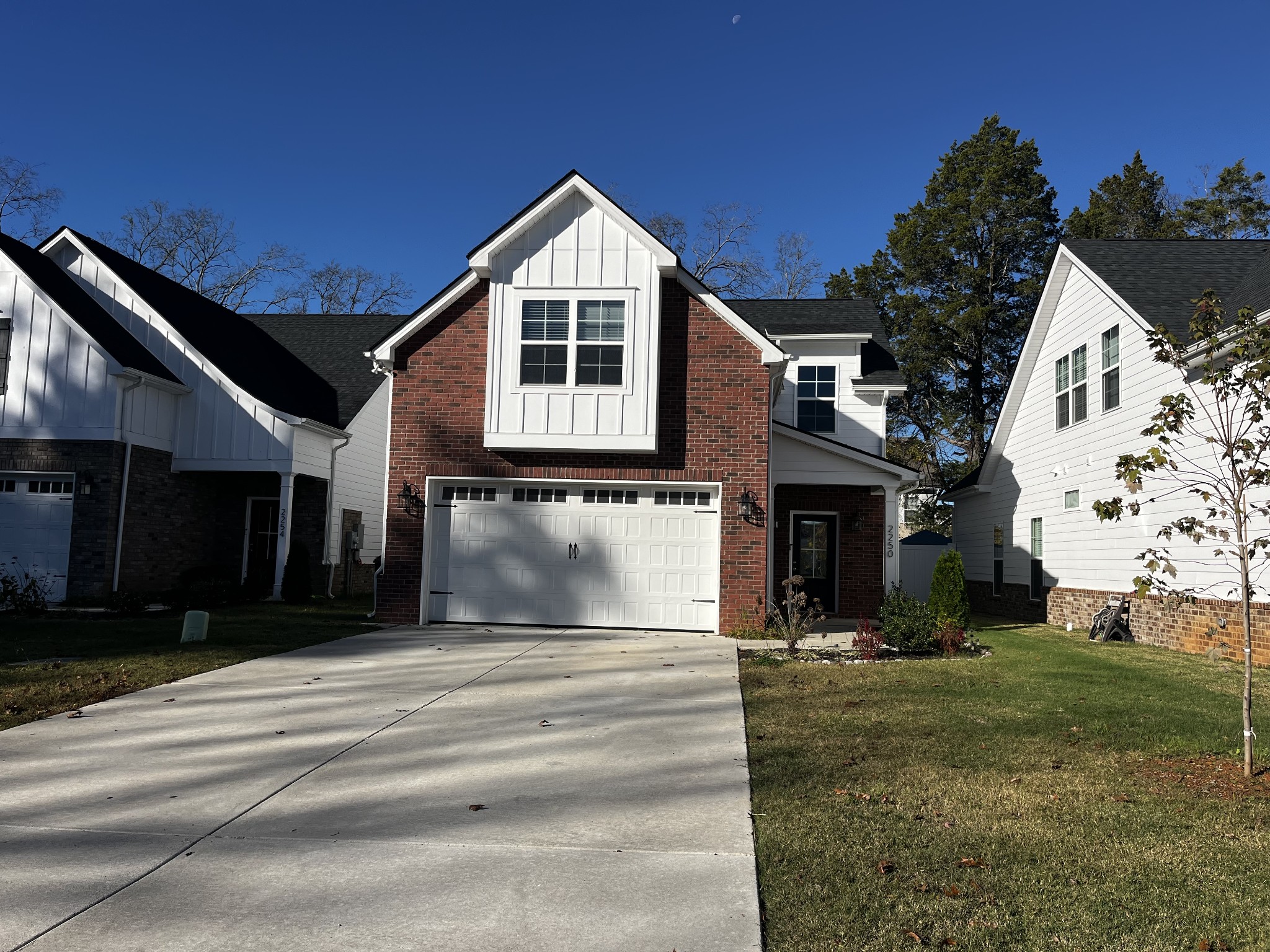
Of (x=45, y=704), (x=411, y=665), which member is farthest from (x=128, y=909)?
(x=411, y=665)

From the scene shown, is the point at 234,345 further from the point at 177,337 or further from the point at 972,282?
the point at 972,282

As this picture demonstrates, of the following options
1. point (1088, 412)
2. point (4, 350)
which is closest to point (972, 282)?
point (1088, 412)

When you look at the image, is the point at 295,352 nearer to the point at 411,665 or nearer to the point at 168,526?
the point at 168,526

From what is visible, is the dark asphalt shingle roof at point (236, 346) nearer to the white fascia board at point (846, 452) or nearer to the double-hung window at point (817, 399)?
the white fascia board at point (846, 452)

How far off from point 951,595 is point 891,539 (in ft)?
11.2

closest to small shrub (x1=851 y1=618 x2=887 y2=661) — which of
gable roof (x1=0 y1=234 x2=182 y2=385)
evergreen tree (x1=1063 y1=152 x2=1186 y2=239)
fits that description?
gable roof (x1=0 y1=234 x2=182 y2=385)

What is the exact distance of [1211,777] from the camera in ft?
19.0

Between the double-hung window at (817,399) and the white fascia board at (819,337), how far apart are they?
0.69 m

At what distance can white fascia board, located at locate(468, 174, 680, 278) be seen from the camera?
554 inches

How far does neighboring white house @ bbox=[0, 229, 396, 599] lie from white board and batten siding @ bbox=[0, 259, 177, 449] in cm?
3

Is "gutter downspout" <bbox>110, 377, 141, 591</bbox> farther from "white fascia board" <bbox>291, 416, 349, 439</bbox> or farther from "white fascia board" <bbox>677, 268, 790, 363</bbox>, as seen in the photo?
"white fascia board" <bbox>677, 268, 790, 363</bbox>

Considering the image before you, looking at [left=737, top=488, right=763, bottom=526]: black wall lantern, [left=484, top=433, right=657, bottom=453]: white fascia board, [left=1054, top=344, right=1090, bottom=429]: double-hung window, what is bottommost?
[left=737, top=488, right=763, bottom=526]: black wall lantern

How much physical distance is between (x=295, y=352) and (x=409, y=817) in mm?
20544

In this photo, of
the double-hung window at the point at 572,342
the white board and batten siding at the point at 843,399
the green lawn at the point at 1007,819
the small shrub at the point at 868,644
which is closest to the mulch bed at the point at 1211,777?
the green lawn at the point at 1007,819
